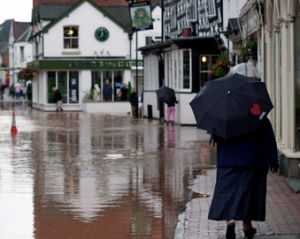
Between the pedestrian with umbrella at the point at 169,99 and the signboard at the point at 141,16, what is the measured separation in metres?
6.68

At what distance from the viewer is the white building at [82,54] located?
175ft

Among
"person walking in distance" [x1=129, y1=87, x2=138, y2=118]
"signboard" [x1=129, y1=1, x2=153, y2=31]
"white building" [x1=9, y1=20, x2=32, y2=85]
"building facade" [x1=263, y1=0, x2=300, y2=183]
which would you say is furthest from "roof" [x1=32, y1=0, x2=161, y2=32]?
"building facade" [x1=263, y1=0, x2=300, y2=183]

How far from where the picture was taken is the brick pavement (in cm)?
1015

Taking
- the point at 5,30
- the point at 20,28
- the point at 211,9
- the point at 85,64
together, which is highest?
the point at 5,30

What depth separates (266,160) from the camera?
31.6 feet

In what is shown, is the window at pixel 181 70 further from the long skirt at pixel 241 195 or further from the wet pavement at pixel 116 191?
the long skirt at pixel 241 195

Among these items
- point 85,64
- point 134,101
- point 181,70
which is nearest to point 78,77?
point 85,64

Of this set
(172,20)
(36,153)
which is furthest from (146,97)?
(36,153)

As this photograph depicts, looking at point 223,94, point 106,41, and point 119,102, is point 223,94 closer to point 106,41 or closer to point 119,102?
point 119,102

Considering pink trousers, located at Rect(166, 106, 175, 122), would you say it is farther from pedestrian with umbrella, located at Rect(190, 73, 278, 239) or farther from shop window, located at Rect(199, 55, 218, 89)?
pedestrian with umbrella, located at Rect(190, 73, 278, 239)

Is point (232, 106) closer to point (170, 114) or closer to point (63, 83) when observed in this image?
point (170, 114)

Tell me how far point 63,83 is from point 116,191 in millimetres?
39240

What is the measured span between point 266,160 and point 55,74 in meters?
44.8

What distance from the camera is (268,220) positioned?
1105cm
